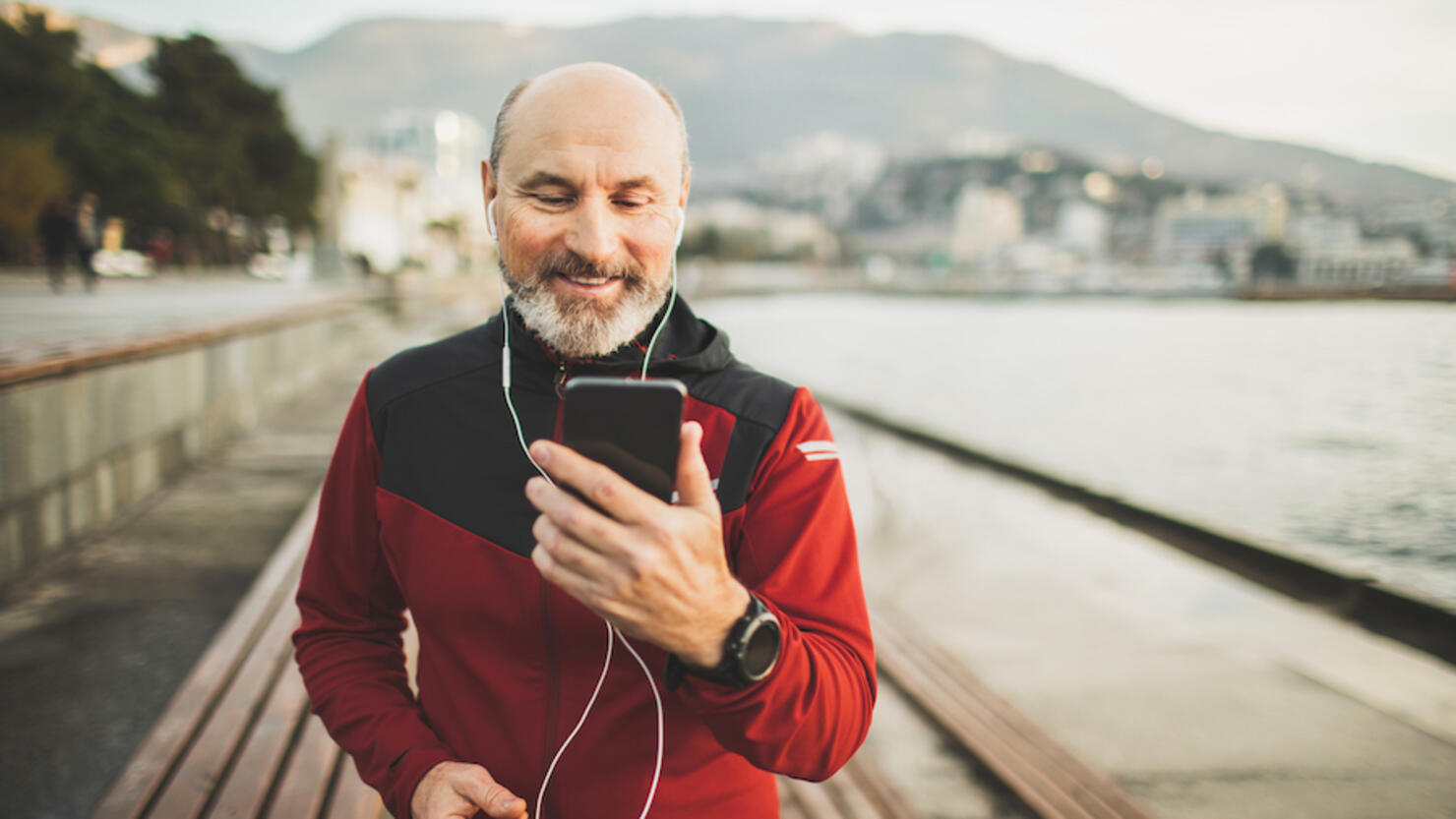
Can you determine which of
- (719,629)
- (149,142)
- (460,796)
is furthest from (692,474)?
(149,142)

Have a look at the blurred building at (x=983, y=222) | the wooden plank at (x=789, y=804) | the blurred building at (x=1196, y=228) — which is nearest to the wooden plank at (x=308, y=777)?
the wooden plank at (x=789, y=804)

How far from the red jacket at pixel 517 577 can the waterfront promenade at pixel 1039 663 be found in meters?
2.01

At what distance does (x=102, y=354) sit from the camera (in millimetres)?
5418

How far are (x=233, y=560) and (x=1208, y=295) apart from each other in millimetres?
95034

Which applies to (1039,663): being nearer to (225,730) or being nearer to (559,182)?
(225,730)

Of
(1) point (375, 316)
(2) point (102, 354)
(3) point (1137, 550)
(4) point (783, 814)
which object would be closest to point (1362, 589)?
(3) point (1137, 550)

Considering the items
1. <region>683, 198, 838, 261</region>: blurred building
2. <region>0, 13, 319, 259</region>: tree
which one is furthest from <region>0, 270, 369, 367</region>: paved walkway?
<region>683, 198, 838, 261</region>: blurred building

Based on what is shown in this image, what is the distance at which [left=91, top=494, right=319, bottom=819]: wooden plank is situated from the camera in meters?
2.34

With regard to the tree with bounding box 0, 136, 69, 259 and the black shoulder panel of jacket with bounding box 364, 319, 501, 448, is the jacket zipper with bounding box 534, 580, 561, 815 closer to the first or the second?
the black shoulder panel of jacket with bounding box 364, 319, 501, 448

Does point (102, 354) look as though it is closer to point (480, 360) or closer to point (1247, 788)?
point (480, 360)

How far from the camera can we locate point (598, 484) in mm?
927

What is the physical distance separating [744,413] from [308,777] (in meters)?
1.78

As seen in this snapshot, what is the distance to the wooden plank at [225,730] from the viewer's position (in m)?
2.28

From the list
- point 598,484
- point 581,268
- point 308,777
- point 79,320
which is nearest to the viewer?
point 598,484
